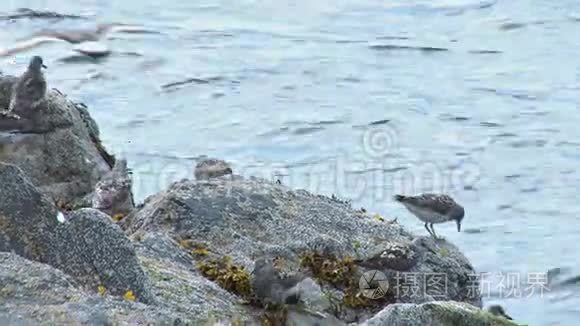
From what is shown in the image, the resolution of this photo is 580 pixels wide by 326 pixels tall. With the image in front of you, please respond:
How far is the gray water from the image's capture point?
16484mm

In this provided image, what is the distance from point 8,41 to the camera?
2506 centimetres

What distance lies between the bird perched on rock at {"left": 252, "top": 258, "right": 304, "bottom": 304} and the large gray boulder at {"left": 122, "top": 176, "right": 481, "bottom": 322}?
0.50 m

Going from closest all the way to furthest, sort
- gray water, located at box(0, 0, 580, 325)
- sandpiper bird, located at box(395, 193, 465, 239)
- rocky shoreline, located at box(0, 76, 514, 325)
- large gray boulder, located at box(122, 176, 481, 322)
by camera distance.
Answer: rocky shoreline, located at box(0, 76, 514, 325) < large gray boulder, located at box(122, 176, 481, 322) < sandpiper bird, located at box(395, 193, 465, 239) < gray water, located at box(0, 0, 580, 325)

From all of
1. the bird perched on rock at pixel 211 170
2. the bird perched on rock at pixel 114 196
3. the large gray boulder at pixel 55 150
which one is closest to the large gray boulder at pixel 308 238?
the bird perched on rock at pixel 114 196

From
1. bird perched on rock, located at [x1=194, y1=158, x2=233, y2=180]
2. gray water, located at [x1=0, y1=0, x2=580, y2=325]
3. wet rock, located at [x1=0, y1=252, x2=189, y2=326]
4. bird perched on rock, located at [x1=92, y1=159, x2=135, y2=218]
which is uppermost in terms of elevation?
wet rock, located at [x1=0, y1=252, x2=189, y2=326]

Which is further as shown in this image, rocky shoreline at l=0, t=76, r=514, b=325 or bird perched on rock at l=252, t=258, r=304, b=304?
bird perched on rock at l=252, t=258, r=304, b=304

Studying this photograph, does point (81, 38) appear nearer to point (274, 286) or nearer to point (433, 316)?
point (274, 286)

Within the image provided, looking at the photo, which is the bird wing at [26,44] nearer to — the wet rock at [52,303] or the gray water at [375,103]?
the gray water at [375,103]

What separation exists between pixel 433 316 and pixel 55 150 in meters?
5.62

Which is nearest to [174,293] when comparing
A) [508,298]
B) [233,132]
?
[508,298]

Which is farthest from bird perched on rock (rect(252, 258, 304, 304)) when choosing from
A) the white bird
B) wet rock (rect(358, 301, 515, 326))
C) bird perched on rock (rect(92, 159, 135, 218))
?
the white bird

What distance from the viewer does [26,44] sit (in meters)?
21.9

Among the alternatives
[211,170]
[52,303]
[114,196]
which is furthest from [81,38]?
[52,303]

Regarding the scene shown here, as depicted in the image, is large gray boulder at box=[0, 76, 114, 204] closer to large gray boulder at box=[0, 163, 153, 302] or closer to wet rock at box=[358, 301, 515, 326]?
large gray boulder at box=[0, 163, 153, 302]
